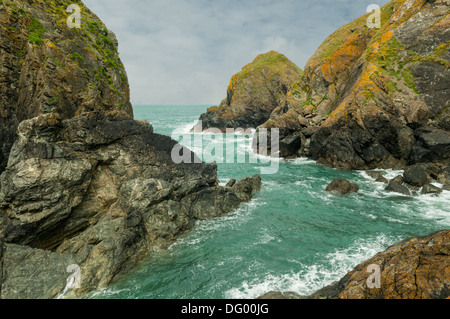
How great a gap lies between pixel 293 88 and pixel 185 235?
161 ft

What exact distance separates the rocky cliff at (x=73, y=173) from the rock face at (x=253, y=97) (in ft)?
219

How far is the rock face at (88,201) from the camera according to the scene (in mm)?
13742

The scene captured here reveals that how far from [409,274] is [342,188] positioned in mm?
19853

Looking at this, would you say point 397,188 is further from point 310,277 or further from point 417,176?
point 310,277

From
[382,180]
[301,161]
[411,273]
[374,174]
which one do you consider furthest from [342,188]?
[411,273]

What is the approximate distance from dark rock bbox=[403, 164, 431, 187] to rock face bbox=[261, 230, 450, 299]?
2159cm

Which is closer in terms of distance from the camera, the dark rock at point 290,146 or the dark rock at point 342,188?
the dark rock at point 342,188

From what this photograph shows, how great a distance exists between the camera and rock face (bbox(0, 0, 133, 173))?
17.6 meters

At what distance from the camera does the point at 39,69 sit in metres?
17.7

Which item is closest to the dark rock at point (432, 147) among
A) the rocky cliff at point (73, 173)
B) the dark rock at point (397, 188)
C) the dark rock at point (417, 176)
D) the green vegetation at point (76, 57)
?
the dark rock at point (417, 176)

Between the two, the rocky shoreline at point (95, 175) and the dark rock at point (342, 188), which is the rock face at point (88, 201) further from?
the dark rock at point (342, 188)

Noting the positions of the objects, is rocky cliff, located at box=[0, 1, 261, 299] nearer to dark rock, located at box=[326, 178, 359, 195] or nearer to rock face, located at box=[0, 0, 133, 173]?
rock face, located at box=[0, 0, 133, 173]
